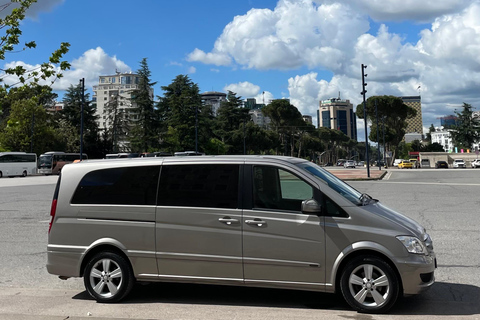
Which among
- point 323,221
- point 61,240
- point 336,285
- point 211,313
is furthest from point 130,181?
point 336,285

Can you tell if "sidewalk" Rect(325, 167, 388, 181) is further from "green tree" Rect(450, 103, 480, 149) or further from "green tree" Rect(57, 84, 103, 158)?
"green tree" Rect(450, 103, 480, 149)

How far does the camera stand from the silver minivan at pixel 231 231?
4535mm

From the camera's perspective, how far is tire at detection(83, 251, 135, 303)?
5.09m

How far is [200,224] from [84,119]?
8059cm

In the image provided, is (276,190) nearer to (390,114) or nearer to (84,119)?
(84,119)

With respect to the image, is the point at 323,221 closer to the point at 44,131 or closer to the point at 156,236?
the point at 156,236

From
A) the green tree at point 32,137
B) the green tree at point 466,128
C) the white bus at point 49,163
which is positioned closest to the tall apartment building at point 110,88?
the green tree at point 32,137

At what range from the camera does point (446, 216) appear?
38.9 feet

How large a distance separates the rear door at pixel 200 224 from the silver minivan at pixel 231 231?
0.04ft

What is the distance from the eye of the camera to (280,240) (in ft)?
15.3

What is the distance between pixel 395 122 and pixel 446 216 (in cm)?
8213

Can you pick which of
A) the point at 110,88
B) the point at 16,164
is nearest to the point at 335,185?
the point at 16,164

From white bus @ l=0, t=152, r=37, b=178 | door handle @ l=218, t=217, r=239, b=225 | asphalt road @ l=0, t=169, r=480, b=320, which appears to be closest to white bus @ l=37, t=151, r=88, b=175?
white bus @ l=0, t=152, r=37, b=178

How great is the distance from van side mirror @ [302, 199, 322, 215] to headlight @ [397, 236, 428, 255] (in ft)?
2.82
